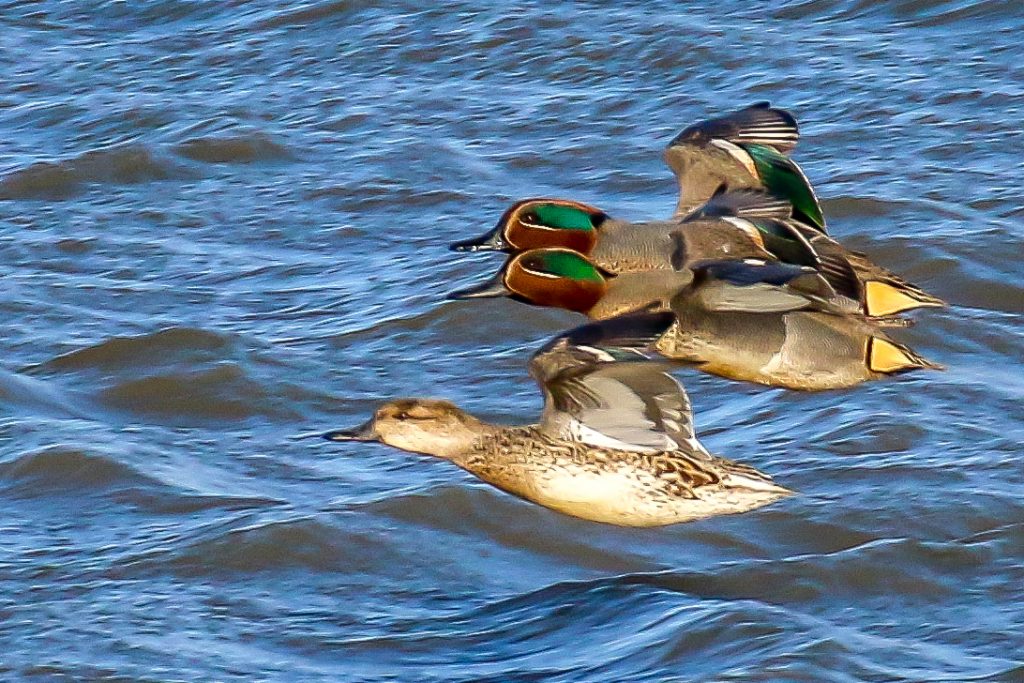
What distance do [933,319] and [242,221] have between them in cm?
313

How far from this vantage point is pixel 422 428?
5957 millimetres

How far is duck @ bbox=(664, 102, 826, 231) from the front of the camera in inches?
267

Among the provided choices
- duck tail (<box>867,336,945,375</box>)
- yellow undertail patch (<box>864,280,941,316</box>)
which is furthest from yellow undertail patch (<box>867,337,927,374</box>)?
yellow undertail patch (<box>864,280,941,316</box>)

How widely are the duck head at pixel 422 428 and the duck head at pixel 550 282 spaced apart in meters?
0.35

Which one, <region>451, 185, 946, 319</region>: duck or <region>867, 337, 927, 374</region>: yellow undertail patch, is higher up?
<region>451, 185, 946, 319</region>: duck

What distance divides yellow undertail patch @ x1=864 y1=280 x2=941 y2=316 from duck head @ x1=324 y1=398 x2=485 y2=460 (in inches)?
52.9

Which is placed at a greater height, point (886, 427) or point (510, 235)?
point (510, 235)

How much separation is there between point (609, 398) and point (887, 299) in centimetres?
130

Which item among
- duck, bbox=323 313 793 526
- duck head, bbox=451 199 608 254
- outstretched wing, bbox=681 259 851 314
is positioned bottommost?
duck, bbox=323 313 793 526

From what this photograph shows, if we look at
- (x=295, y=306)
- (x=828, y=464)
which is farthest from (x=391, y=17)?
(x=828, y=464)

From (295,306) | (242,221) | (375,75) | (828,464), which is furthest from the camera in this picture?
(375,75)

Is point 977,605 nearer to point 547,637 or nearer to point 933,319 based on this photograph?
point 547,637

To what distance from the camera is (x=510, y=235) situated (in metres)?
6.87

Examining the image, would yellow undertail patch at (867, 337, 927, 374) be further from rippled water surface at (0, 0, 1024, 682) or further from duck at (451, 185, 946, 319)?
rippled water surface at (0, 0, 1024, 682)
